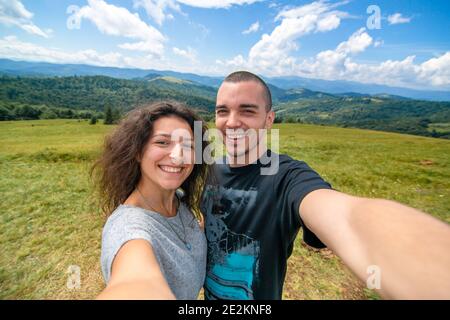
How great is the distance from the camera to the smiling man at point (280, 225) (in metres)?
1.11

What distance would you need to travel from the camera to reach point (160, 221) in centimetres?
212

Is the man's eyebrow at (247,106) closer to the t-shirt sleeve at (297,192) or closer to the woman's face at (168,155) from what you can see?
the woman's face at (168,155)

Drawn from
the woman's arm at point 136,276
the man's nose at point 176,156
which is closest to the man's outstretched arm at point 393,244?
the woman's arm at point 136,276

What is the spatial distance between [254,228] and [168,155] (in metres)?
1.14

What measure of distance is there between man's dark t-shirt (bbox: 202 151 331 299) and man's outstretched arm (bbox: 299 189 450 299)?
17.6 inches

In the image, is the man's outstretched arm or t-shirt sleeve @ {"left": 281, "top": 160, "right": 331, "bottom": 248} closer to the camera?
the man's outstretched arm

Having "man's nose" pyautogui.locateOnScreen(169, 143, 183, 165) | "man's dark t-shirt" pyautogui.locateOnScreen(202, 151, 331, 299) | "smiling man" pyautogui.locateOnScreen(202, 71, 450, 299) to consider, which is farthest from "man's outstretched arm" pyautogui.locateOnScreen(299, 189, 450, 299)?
"man's nose" pyautogui.locateOnScreen(169, 143, 183, 165)

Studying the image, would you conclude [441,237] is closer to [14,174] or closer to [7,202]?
[7,202]

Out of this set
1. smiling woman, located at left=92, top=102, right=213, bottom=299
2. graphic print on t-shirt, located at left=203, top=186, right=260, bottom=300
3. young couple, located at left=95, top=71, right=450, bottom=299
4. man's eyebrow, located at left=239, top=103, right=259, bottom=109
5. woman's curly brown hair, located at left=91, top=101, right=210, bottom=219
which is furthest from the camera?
man's eyebrow, located at left=239, top=103, right=259, bottom=109

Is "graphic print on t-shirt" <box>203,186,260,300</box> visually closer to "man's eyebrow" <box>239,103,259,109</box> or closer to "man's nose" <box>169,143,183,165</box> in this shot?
"man's nose" <box>169,143,183,165</box>

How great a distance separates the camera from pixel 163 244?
6.18 feet

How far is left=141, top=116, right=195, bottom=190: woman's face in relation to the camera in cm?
246
